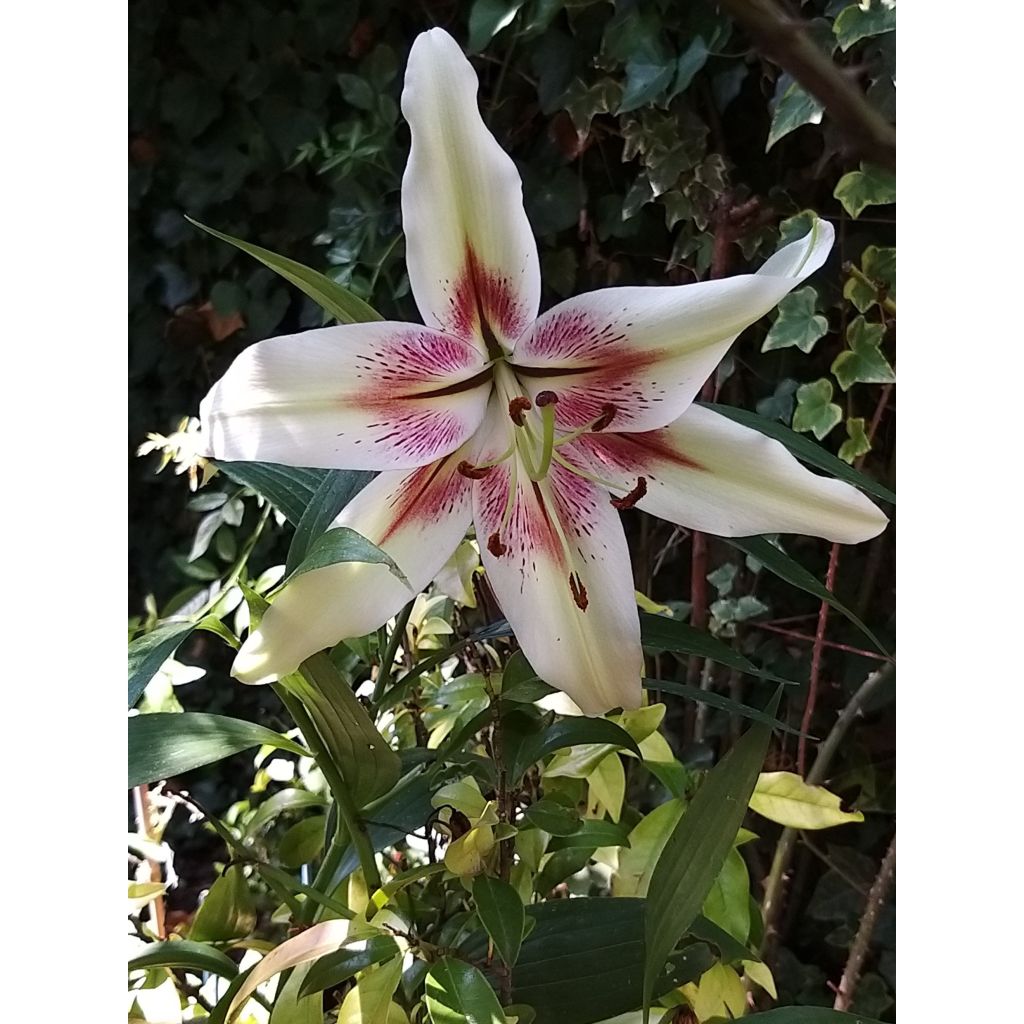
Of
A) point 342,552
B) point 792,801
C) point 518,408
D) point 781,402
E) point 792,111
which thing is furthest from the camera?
point 781,402

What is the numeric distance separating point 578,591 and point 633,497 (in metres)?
0.06

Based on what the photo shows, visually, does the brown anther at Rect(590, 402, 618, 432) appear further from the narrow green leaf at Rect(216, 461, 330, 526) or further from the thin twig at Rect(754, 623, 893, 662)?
the thin twig at Rect(754, 623, 893, 662)

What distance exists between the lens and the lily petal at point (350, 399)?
0.40 meters

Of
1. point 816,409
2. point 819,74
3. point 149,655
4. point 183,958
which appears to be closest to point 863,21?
point 819,74

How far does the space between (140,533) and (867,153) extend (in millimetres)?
738

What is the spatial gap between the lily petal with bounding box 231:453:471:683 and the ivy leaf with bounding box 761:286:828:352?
39 centimetres

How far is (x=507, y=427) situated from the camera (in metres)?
0.48

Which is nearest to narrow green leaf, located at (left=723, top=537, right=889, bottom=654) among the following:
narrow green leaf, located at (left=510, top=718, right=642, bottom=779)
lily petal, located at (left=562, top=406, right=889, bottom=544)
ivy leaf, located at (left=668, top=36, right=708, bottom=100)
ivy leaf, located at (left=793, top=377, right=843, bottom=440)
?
lily petal, located at (left=562, top=406, right=889, bottom=544)

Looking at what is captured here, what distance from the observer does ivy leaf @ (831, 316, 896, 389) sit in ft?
2.33

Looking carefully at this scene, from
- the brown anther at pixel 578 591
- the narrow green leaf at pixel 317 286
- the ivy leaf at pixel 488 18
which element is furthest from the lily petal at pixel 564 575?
the ivy leaf at pixel 488 18

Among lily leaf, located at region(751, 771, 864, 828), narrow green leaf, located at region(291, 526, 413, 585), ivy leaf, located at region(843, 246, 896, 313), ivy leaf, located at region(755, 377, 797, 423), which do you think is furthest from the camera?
ivy leaf, located at region(755, 377, 797, 423)

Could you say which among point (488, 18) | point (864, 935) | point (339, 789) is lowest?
point (864, 935)

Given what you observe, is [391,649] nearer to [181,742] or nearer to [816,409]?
[181,742]
